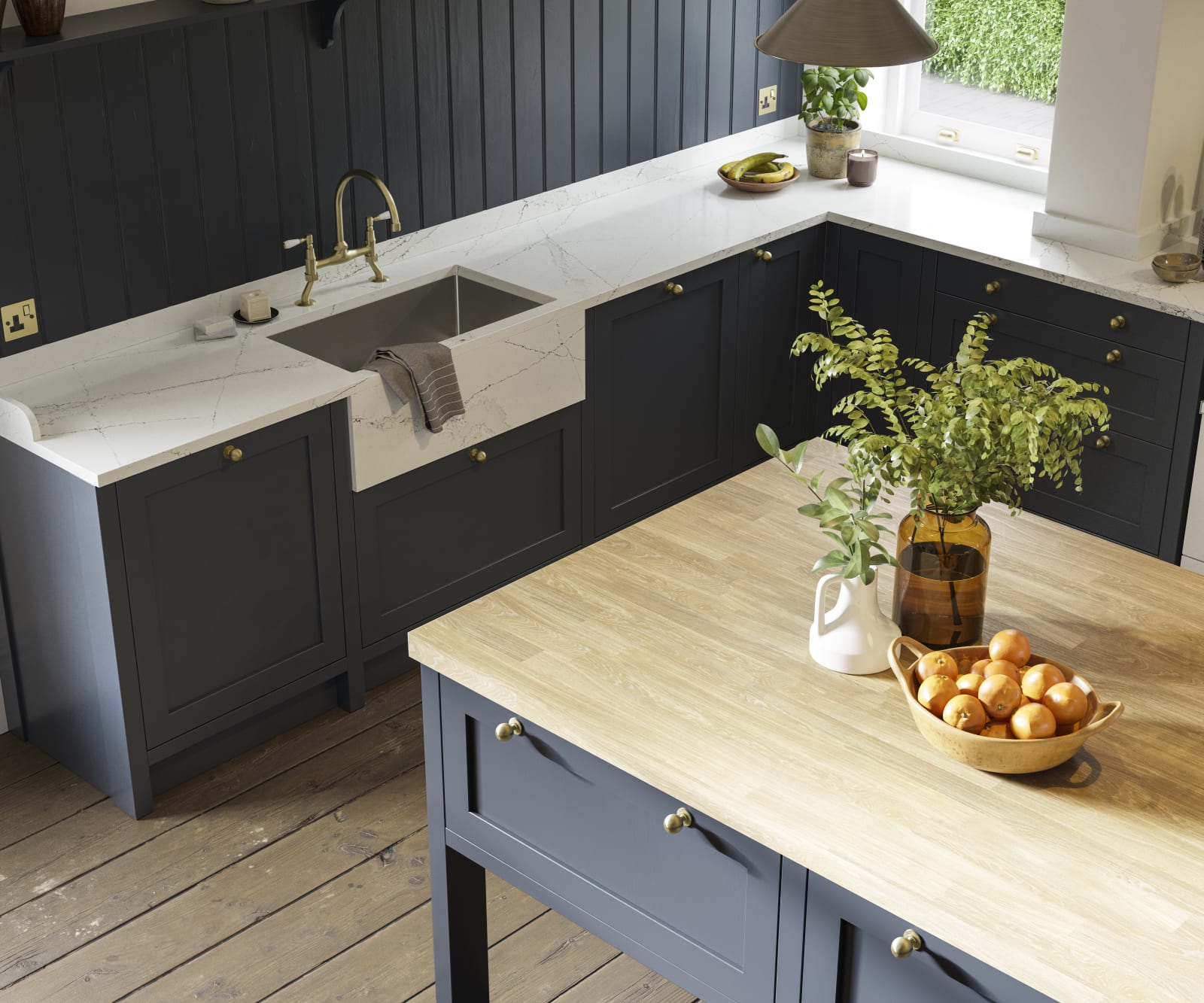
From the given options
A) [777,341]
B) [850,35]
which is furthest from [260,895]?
[777,341]

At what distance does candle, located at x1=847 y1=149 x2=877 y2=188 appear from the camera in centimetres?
500

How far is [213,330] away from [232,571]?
668 mm

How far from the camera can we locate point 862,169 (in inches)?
197

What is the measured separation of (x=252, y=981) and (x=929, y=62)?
12.5 feet

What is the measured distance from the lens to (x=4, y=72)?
3.35m

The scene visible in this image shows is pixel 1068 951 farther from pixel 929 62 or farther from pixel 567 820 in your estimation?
pixel 929 62

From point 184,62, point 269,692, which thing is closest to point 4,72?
point 184,62

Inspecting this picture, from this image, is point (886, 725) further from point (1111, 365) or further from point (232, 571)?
point (1111, 365)

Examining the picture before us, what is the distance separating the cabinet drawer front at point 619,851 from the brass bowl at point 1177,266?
266cm

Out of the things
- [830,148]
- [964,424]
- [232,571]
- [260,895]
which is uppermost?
[964,424]

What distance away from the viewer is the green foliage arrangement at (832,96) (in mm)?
5023

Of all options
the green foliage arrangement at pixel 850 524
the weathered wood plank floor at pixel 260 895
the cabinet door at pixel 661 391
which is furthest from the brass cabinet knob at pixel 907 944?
the cabinet door at pixel 661 391

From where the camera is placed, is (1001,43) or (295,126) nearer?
(295,126)

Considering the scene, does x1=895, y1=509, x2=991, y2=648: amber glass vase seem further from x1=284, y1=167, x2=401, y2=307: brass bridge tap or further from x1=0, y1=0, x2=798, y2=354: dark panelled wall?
x1=0, y1=0, x2=798, y2=354: dark panelled wall
